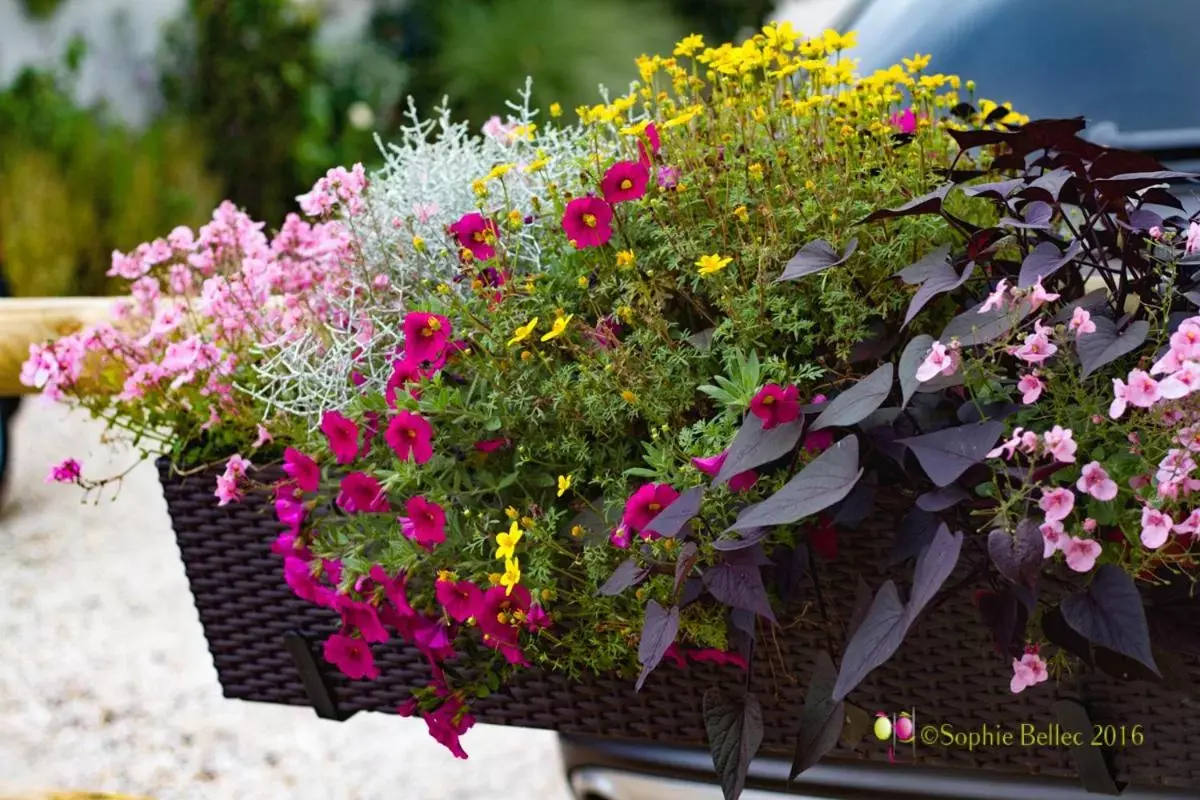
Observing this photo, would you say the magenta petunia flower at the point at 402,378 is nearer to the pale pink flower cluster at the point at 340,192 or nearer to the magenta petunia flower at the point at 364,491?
the magenta petunia flower at the point at 364,491

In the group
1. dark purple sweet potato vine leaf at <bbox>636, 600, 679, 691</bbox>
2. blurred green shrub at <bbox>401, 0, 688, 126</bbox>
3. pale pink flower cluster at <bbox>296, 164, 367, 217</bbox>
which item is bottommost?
dark purple sweet potato vine leaf at <bbox>636, 600, 679, 691</bbox>

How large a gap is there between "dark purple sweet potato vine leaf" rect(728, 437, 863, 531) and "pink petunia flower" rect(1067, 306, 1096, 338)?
19 centimetres

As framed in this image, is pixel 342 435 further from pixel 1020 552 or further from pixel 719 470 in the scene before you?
pixel 1020 552

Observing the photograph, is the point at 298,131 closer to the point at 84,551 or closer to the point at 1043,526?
the point at 84,551

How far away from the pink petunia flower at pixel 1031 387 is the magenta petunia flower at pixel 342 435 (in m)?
0.62

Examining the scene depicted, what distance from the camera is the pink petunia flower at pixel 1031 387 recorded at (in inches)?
42.3

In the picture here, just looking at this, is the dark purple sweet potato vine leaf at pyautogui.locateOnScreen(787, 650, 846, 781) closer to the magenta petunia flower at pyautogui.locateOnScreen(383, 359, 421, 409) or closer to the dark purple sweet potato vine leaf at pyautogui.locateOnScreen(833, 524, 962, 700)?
the dark purple sweet potato vine leaf at pyautogui.locateOnScreen(833, 524, 962, 700)

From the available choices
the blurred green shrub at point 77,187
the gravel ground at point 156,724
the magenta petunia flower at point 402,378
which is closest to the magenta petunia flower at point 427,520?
the magenta petunia flower at point 402,378

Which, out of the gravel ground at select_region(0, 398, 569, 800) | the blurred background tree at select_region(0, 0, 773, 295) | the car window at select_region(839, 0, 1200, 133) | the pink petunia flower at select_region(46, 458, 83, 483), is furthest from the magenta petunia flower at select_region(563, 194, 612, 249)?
the blurred background tree at select_region(0, 0, 773, 295)

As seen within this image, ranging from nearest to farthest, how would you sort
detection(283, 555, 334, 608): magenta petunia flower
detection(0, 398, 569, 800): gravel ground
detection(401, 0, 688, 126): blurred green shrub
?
detection(283, 555, 334, 608): magenta petunia flower, detection(0, 398, 569, 800): gravel ground, detection(401, 0, 688, 126): blurred green shrub

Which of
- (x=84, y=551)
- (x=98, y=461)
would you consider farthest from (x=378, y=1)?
(x=84, y=551)

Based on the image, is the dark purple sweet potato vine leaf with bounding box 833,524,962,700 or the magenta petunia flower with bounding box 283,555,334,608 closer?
the dark purple sweet potato vine leaf with bounding box 833,524,962,700

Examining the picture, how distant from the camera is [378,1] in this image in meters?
9.11

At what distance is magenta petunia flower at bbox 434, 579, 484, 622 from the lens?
1.27m
